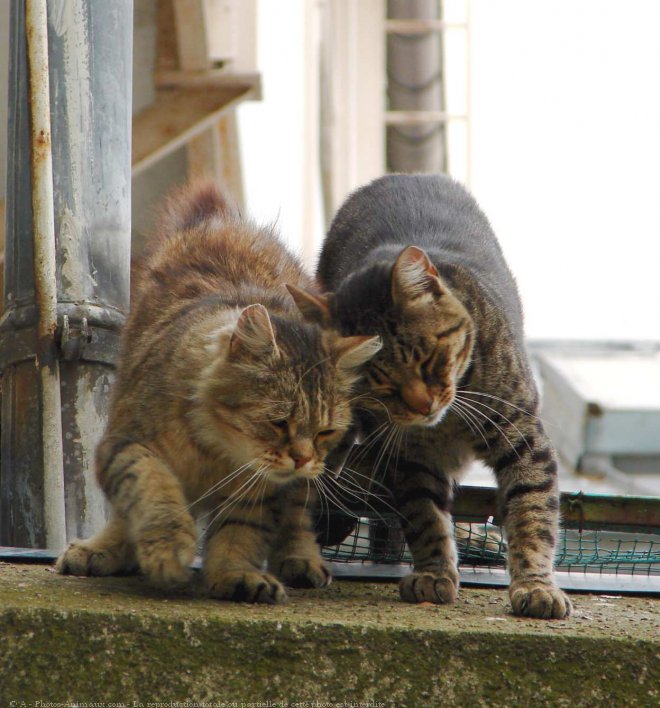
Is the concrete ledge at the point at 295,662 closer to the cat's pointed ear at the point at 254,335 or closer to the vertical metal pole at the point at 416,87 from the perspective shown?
the cat's pointed ear at the point at 254,335

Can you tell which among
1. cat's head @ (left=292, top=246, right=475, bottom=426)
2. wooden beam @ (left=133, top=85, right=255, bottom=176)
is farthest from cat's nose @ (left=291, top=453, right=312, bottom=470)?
wooden beam @ (left=133, top=85, right=255, bottom=176)

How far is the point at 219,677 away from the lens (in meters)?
1.87

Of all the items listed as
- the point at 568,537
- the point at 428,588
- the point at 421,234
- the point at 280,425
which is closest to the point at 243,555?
the point at 280,425

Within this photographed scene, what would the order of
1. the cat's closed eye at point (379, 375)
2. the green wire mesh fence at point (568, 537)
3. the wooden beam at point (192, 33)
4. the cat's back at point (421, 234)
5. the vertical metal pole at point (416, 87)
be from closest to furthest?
the cat's closed eye at point (379, 375) → the green wire mesh fence at point (568, 537) → the cat's back at point (421, 234) → the wooden beam at point (192, 33) → the vertical metal pole at point (416, 87)

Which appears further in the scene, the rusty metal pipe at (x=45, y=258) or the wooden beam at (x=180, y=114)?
the wooden beam at (x=180, y=114)

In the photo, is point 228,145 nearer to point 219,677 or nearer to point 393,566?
point 393,566

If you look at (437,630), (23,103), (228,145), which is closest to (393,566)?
(437,630)

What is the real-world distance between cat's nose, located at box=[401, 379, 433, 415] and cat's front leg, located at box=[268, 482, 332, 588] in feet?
1.08

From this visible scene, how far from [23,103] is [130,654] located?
1681 millimetres

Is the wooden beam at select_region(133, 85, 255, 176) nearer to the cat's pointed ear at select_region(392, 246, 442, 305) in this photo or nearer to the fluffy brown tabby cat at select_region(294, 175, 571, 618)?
the fluffy brown tabby cat at select_region(294, 175, 571, 618)

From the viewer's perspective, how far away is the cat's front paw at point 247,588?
228 cm

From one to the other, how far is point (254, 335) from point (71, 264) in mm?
744

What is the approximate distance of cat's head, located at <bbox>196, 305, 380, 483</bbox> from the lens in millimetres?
2418

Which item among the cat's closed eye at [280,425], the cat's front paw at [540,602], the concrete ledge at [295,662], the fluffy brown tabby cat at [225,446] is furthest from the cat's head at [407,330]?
the concrete ledge at [295,662]
